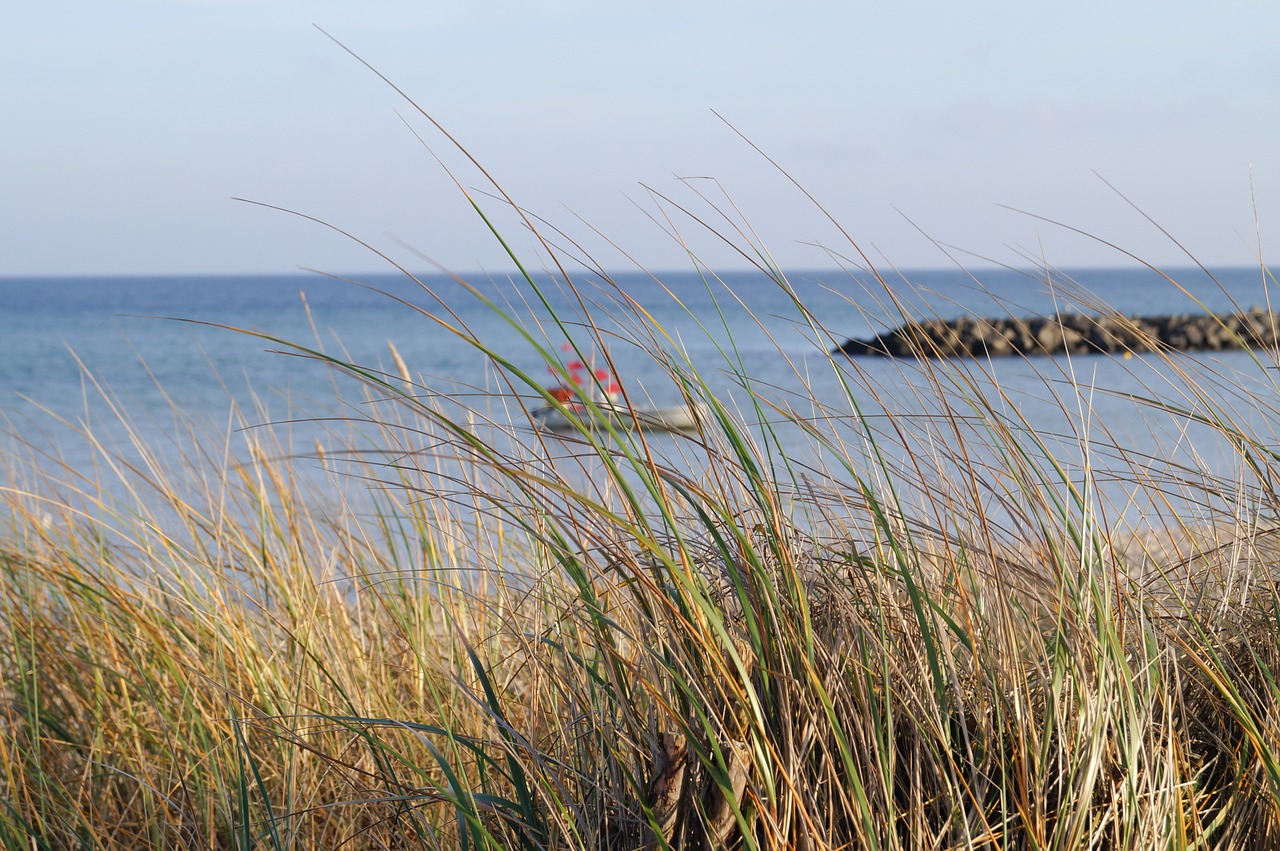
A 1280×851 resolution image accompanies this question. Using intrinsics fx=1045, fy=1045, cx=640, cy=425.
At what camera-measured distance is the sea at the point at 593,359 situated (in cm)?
126

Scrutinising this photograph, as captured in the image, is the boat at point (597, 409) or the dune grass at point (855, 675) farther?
the dune grass at point (855, 675)

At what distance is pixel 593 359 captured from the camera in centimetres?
142

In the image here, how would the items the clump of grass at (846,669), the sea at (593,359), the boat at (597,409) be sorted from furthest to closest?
1. the sea at (593,359)
2. the clump of grass at (846,669)
3. the boat at (597,409)

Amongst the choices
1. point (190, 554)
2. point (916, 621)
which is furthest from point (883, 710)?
point (190, 554)

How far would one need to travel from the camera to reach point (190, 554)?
2121 mm

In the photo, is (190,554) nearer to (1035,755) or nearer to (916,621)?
(916,621)

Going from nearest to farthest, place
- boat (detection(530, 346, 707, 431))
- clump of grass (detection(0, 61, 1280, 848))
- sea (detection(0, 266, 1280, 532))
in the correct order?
boat (detection(530, 346, 707, 431)) → clump of grass (detection(0, 61, 1280, 848)) → sea (detection(0, 266, 1280, 532))

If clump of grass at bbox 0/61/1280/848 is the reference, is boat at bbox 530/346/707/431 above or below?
above

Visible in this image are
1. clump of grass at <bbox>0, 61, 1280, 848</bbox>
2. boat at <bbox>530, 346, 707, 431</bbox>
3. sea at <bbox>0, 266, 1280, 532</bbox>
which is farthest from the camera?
sea at <bbox>0, 266, 1280, 532</bbox>

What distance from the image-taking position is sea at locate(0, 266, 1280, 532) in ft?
4.15

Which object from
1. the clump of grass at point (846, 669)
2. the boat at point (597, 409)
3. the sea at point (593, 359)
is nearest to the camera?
the boat at point (597, 409)

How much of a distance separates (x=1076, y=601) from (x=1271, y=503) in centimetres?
52

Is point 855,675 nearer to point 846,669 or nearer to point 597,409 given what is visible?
point 846,669

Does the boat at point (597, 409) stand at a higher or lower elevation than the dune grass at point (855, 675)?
higher
